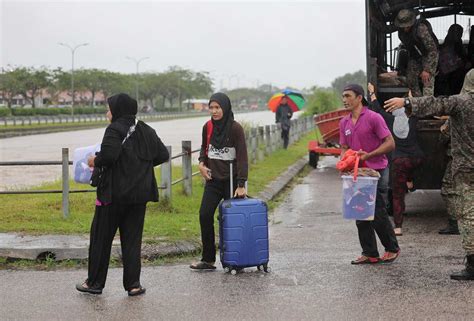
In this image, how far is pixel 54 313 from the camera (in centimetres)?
568

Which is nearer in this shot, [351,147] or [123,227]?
[123,227]

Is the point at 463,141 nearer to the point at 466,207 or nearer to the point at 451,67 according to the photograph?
the point at 466,207

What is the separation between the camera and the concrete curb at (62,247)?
7.62 m

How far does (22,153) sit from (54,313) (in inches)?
815

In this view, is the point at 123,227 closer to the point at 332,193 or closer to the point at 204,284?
the point at 204,284

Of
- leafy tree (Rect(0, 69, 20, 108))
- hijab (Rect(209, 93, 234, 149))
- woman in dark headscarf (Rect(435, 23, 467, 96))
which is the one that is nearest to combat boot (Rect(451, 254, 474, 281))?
hijab (Rect(209, 93, 234, 149))

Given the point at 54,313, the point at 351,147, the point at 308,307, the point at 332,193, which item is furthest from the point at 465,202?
the point at 332,193

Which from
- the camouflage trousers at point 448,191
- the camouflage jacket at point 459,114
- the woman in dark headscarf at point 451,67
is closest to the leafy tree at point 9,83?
the woman in dark headscarf at point 451,67

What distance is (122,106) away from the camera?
6.18 meters

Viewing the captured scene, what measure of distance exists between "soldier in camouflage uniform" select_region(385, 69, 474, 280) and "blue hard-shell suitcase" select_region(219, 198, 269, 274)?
5.10 feet

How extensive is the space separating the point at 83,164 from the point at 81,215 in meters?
3.21

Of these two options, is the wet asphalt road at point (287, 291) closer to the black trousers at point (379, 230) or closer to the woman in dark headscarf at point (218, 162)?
the black trousers at point (379, 230)

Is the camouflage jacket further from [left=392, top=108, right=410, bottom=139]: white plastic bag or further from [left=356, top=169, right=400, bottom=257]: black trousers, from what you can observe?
[left=392, top=108, right=410, bottom=139]: white plastic bag

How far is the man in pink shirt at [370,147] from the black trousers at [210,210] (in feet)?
3.99
